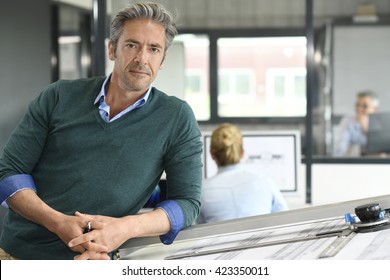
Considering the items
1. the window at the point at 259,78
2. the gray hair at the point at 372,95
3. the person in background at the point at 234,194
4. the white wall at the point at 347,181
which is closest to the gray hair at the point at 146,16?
the person in background at the point at 234,194

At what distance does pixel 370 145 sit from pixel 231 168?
7.14 ft

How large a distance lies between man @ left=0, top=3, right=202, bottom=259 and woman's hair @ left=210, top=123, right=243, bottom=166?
175 cm

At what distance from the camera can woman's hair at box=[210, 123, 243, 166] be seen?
10.8ft

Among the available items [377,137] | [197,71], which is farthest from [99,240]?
[197,71]

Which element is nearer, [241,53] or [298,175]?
[298,175]

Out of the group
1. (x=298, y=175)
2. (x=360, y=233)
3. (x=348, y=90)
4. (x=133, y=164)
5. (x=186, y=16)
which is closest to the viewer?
(x=360, y=233)

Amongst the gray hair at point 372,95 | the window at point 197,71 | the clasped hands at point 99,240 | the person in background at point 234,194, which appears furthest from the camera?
the gray hair at point 372,95

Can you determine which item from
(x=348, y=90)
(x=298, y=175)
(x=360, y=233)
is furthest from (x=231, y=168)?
(x=348, y=90)

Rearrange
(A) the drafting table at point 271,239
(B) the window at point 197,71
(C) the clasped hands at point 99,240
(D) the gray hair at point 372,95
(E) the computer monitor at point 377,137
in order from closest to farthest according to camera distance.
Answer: (A) the drafting table at point 271,239, (C) the clasped hands at point 99,240, (E) the computer monitor at point 377,137, (B) the window at point 197,71, (D) the gray hair at point 372,95

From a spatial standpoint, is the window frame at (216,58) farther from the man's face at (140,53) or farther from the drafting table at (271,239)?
the drafting table at (271,239)

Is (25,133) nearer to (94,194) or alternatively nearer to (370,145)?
(94,194)

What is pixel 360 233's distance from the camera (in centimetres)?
119

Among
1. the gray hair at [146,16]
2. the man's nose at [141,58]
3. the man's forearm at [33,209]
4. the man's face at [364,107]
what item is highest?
the gray hair at [146,16]

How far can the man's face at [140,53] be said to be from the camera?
58.4 inches
